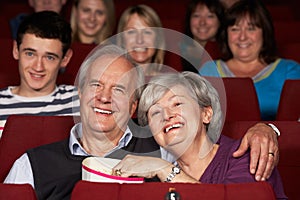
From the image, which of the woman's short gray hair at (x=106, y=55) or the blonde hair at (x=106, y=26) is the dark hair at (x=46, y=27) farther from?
the blonde hair at (x=106, y=26)

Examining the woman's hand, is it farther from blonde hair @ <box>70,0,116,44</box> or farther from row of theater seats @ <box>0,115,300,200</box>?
blonde hair @ <box>70,0,116,44</box>

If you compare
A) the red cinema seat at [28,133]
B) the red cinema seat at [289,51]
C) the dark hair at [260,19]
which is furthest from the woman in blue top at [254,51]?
the red cinema seat at [28,133]

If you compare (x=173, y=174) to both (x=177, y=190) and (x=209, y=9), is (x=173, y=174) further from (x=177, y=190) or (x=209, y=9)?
(x=209, y=9)

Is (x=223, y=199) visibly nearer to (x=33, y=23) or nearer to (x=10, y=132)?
(x=10, y=132)

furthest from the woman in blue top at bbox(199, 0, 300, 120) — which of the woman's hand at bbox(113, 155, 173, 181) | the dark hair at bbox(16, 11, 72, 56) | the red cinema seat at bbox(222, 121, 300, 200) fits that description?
the woman's hand at bbox(113, 155, 173, 181)

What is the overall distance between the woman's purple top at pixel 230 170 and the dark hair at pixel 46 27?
0.88m

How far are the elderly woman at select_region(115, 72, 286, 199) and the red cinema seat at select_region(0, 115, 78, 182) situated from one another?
299mm

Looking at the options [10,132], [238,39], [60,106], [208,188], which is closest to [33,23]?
[60,106]

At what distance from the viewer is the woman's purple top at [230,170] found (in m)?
1.93

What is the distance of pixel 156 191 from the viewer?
5.51ft

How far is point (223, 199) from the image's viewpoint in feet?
5.46

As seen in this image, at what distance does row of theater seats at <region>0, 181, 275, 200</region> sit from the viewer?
167 cm

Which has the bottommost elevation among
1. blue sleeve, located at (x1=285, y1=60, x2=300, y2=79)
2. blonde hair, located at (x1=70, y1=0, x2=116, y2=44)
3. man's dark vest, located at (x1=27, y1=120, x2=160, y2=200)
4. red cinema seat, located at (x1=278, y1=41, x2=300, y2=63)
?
man's dark vest, located at (x1=27, y1=120, x2=160, y2=200)

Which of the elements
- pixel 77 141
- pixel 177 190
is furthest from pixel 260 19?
pixel 177 190
